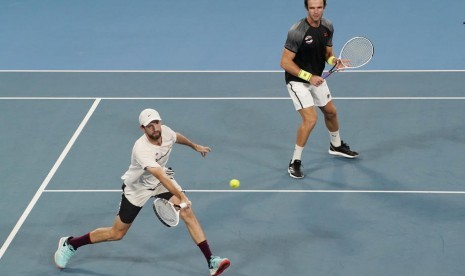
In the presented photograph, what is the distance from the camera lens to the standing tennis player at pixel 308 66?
11688 mm

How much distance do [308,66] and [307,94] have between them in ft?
1.17

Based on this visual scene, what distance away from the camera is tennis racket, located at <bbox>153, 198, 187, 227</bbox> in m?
9.02

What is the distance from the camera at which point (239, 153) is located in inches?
508

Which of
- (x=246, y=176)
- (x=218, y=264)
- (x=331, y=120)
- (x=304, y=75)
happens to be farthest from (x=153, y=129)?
(x=331, y=120)

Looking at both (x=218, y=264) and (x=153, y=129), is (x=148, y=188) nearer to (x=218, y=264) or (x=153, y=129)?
(x=153, y=129)

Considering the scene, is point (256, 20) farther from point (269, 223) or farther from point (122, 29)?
point (269, 223)

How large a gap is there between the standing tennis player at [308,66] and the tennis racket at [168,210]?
124 inches

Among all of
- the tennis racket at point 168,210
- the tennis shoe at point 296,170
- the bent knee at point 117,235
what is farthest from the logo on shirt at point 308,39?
the bent knee at point 117,235

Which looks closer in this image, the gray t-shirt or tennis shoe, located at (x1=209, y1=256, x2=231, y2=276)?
tennis shoe, located at (x1=209, y1=256, x2=231, y2=276)

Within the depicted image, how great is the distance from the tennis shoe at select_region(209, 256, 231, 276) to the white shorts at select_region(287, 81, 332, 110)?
2.96 m

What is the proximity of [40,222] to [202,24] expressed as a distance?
7.58m

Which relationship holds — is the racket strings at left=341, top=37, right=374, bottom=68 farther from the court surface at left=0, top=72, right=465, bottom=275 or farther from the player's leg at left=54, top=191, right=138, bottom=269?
the player's leg at left=54, top=191, right=138, bottom=269

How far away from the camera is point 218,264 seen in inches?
384

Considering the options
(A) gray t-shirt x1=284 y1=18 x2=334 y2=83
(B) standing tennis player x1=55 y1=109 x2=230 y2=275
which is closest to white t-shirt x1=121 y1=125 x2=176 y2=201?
(B) standing tennis player x1=55 y1=109 x2=230 y2=275
